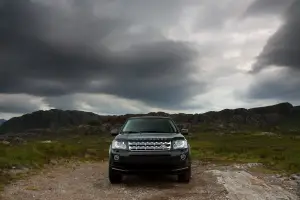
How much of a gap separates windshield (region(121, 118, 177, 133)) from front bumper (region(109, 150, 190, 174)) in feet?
5.07

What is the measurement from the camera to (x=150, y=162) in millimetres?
11227

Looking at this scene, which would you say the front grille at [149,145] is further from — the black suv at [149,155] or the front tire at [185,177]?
the front tire at [185,177]

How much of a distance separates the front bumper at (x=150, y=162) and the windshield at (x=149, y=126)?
155cm

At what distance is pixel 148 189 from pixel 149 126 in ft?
8.72

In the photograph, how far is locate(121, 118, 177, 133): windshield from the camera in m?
12.9

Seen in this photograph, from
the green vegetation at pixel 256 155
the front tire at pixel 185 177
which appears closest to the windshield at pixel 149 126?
the front tire at pixel 185 177

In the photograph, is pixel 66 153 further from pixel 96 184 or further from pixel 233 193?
pixel 233 193

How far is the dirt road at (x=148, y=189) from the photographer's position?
994cm

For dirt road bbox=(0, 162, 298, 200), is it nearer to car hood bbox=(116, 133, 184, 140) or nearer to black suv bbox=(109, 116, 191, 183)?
black suv bbox=(109, 116, 191, 183)

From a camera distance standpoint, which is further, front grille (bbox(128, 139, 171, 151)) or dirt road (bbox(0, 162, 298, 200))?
front grille (bbox(128, 139, 171, 151))

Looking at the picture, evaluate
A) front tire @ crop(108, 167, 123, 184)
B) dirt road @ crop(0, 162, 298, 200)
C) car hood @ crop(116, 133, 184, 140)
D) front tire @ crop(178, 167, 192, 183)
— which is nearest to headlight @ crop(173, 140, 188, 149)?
car hood @ crop(116, 133, 184, 140)

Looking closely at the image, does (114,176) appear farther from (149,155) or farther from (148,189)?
(149,155)

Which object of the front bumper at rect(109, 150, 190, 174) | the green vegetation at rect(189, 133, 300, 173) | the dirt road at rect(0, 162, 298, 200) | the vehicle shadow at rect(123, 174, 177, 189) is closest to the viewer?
the dirt road at rect(0, 162, 298, 200)

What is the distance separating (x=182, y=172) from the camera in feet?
38.2
